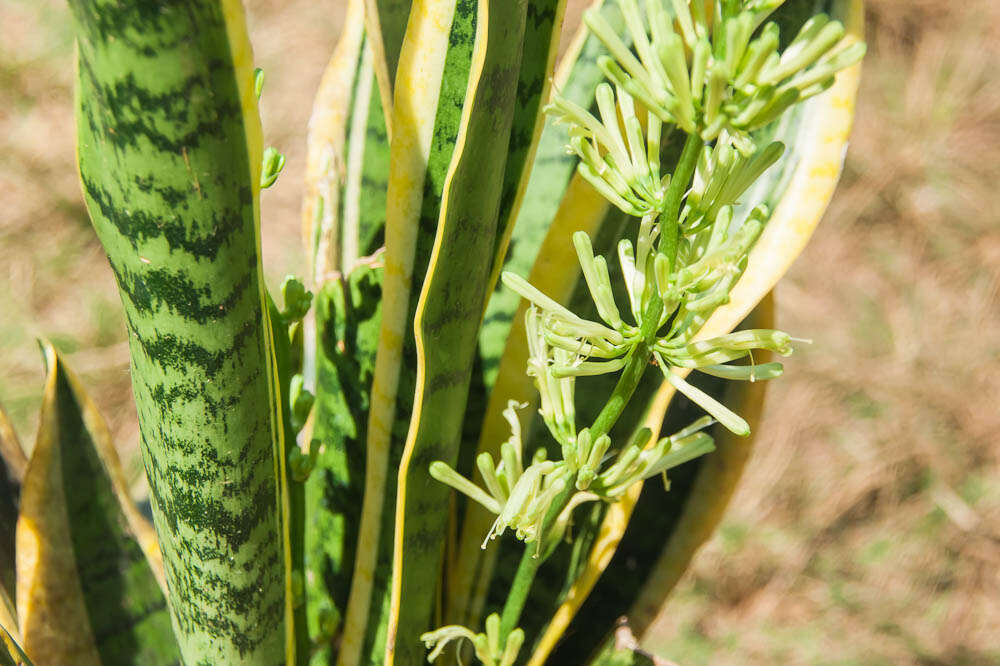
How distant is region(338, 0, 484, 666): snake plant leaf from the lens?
48 centimetres

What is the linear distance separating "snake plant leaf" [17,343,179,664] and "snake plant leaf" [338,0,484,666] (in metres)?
0.18

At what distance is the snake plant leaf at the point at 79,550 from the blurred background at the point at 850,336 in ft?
→ 2.53

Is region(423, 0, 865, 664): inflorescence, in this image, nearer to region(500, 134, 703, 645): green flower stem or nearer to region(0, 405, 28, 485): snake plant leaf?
region(500, 134, 703, 645): green flower stem

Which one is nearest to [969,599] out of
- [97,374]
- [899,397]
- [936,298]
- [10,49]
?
[899,397]

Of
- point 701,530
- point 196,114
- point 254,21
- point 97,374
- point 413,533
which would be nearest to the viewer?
point 196,114

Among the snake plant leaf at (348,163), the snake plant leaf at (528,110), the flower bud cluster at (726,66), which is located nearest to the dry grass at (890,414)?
the snake plant leaf at (348,163)

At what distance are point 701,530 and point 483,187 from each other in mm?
346

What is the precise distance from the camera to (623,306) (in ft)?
2.06

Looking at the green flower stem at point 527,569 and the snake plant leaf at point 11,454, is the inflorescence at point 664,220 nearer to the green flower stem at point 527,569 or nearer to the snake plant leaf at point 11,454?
the green flower stem at point 527,569

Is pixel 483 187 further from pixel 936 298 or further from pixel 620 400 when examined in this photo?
pixel 936 298

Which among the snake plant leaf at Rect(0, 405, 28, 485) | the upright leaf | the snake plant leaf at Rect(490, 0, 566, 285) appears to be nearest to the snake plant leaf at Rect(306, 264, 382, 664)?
the upright leaf

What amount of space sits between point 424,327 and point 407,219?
0.19ft

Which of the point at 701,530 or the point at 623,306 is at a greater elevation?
the point at 623,306

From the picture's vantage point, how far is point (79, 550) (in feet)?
2.22
